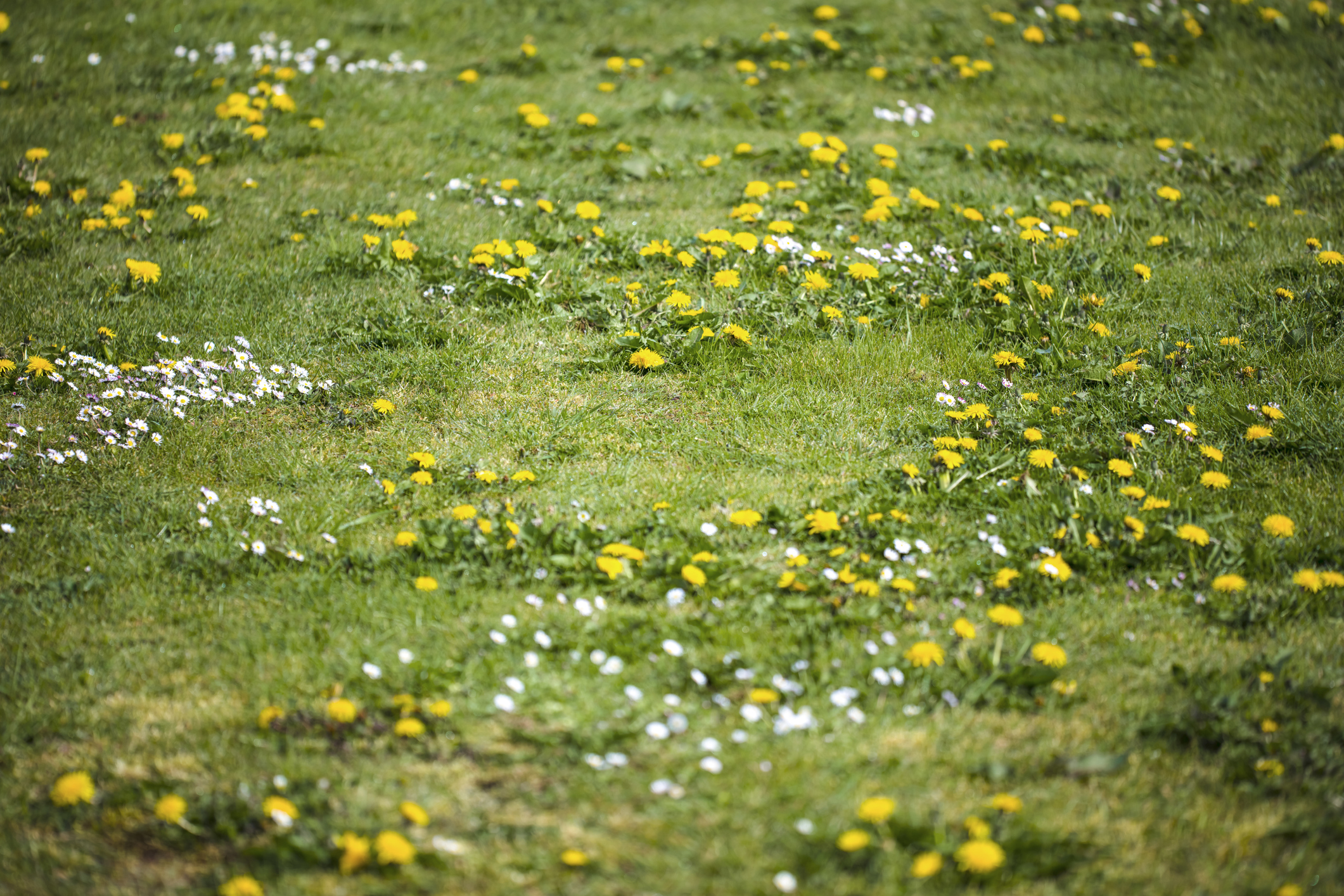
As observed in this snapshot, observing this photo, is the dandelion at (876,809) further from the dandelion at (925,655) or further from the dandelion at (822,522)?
the dandelion at (822,522)

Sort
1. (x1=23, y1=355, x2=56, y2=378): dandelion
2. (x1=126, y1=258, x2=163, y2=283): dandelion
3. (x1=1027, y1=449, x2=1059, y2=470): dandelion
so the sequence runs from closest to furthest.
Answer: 1. (x1=1027, y1=449, x2=1059, y2=470): dandelion
2. (x1=23, y1=355, x2=56, y2=378): dandelion
3. (x1=126, y1=258, x2=163, y2=283): dandelion

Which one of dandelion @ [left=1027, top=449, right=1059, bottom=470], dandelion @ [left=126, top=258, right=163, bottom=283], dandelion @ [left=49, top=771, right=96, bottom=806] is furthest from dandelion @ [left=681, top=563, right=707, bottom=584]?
dandelion @ [left=126, top=258, right=163, bottom=283]

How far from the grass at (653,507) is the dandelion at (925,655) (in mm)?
107

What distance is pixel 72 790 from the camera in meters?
2.54

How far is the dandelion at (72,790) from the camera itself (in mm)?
2539

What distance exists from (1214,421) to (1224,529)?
0.81 meters

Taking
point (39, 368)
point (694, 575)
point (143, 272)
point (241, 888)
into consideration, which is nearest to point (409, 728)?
point (241, 888)

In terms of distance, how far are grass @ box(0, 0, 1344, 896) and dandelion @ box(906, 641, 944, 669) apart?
0.11 m

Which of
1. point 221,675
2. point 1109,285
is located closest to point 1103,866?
point 221,675

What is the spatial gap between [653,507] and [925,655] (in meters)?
1.20

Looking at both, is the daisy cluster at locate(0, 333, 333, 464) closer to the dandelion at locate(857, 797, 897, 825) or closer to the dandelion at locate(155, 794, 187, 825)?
the dandelion at locate(155, 794, 187, 825)

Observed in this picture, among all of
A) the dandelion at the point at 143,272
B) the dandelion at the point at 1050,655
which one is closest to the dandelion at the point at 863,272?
the dandelion at the point at 1050,655

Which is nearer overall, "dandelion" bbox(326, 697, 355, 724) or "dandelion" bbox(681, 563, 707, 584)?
"dandelion" bbox(326, 697, 355, 724)

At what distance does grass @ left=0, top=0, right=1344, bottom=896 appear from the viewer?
8.39 feet
